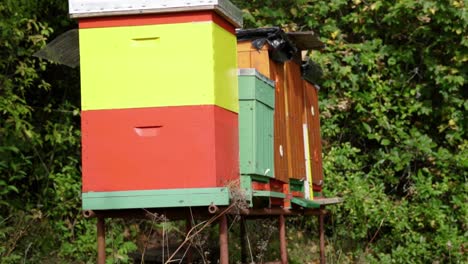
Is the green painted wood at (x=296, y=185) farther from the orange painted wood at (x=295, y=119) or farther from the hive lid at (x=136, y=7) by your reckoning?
the hive lid at (x=136, y=7)

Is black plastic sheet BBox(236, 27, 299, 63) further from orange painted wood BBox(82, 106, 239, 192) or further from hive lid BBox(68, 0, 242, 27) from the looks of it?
orange painted wood BBox(82, 106, 239, 192)

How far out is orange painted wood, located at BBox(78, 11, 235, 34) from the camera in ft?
19.4

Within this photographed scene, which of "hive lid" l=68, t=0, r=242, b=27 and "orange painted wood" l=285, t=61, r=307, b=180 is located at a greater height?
"hive lid" l=68, t=0, r=242, b=27

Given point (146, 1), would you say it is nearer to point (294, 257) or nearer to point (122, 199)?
point (122, 199)

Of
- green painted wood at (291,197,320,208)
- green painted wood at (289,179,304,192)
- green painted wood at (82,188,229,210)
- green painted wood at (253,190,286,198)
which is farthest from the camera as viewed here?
green painted wood at (289,179,304,192)

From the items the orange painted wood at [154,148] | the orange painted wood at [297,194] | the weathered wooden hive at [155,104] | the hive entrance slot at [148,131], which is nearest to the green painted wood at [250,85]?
the weathered wooden hive at [155,104]

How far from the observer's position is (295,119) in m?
7.88

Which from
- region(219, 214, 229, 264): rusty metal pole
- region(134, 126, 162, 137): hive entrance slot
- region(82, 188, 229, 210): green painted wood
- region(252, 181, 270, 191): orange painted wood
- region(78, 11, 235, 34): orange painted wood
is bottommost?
region(219, 214, 229, 264): rusty metal pole

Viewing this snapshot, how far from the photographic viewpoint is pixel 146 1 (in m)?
5.91

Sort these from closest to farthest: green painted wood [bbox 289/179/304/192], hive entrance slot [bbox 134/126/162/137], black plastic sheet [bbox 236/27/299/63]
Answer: hive entrance slot [bbox 134/126/162/137]
black plastic sheet [bbox 236/27/299/63]
green painted wood [bbox 289/179/304/192]

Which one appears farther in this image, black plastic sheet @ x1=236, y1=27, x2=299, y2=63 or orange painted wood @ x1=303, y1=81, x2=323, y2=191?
orange painted wood @ x1=303, y1=81, x2=323, y2=191

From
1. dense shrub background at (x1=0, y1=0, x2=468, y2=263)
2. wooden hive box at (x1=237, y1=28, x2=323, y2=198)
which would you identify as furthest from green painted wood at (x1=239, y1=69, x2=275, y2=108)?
dense shrub background at (x1=0, y1=0, x2=468, y2=263)

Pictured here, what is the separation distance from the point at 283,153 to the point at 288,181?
300 millimetres

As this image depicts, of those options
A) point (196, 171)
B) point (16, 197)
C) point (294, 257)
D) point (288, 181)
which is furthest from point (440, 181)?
point (196, 171)
